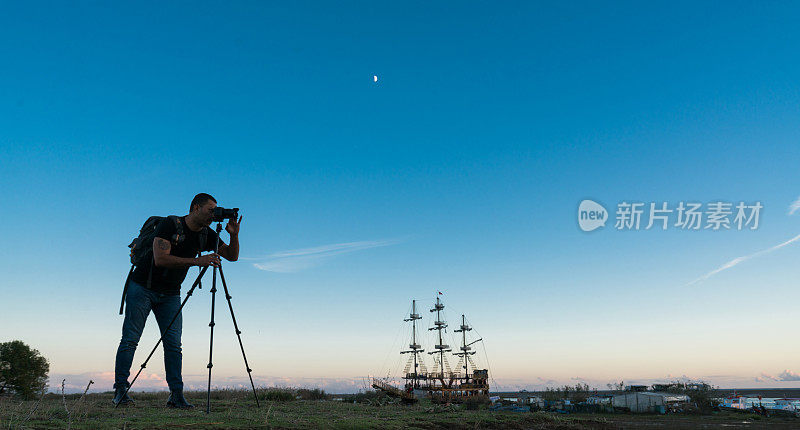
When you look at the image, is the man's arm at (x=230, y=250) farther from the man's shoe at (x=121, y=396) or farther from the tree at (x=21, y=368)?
the tree at (x=21, y=368)

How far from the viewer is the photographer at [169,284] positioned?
6.01m

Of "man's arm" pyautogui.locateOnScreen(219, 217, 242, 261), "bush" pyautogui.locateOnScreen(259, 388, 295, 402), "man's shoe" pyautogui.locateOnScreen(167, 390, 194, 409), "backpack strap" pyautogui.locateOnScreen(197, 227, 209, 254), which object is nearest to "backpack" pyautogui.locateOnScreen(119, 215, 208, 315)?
"backpack strap" pyautogui.locateOnScreen(197, 227, 209, 254)

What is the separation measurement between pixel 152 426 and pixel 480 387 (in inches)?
2669

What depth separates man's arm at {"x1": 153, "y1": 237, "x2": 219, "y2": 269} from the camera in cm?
578

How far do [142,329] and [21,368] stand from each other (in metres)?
44.6

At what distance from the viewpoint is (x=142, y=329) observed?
6.42 metres

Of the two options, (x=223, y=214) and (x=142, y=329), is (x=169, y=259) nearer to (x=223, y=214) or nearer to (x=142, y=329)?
(x=223, y=214)

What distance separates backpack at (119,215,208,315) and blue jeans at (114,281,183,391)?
22 cm

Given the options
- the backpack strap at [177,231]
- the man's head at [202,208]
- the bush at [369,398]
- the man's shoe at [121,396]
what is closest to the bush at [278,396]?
the bush at [369,398]

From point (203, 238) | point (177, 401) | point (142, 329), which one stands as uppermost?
point (203, 238)

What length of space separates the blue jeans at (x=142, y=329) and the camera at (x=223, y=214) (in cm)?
150

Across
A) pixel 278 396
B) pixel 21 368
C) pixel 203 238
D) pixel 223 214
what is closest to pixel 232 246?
pixel 203 238

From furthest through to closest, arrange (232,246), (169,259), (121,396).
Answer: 1. (232,246)
2. (121,396)
3. (169,259)

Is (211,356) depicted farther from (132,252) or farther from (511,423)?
(511,423)
